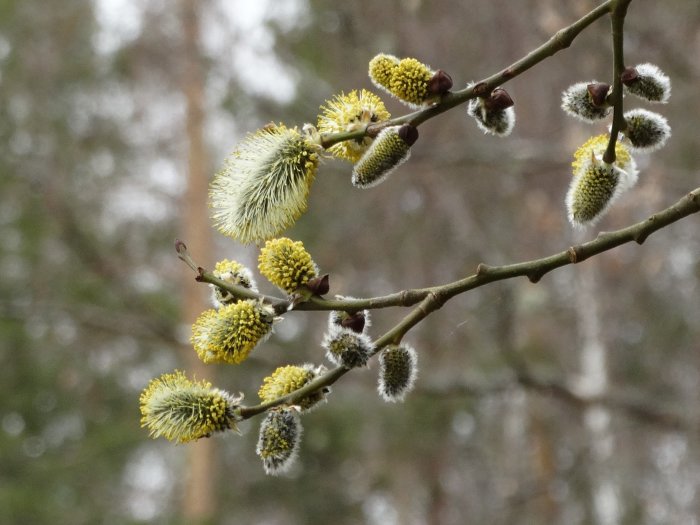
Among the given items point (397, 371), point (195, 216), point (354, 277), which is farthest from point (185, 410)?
point (195, 216)

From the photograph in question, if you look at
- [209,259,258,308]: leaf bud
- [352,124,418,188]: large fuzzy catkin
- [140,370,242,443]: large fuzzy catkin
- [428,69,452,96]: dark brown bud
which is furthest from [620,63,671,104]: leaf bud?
[140,370,242,443]: large fuzzy catkin

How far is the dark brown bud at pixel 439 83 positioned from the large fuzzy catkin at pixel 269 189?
0.81 feet

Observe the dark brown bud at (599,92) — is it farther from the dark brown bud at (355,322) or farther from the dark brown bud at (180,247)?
the dark brown bud at (180,247)

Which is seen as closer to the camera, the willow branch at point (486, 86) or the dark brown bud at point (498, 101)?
the willow branch at point (486, 86)

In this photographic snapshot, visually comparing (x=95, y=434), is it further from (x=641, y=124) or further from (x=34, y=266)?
(x=641, y=124)

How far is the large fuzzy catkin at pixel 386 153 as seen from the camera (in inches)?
63.3

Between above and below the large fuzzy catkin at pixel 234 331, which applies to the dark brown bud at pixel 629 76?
above

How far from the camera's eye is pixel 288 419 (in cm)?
160

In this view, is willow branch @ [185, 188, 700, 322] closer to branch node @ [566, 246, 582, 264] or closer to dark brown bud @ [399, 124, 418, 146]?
branch node @ [566, 246, 582, 264]

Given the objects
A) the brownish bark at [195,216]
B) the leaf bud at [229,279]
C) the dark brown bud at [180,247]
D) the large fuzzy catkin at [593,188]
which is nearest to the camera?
the dark brown bud at [180,247]

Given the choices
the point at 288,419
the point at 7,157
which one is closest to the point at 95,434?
the point at 7,157

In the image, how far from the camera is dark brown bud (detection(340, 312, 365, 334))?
64.1 inches

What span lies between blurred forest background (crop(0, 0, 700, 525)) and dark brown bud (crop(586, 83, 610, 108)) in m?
3.41

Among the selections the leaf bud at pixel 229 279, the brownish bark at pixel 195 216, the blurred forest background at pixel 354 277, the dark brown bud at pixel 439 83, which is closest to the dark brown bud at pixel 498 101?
the dark brown bud at pixel 439 83
